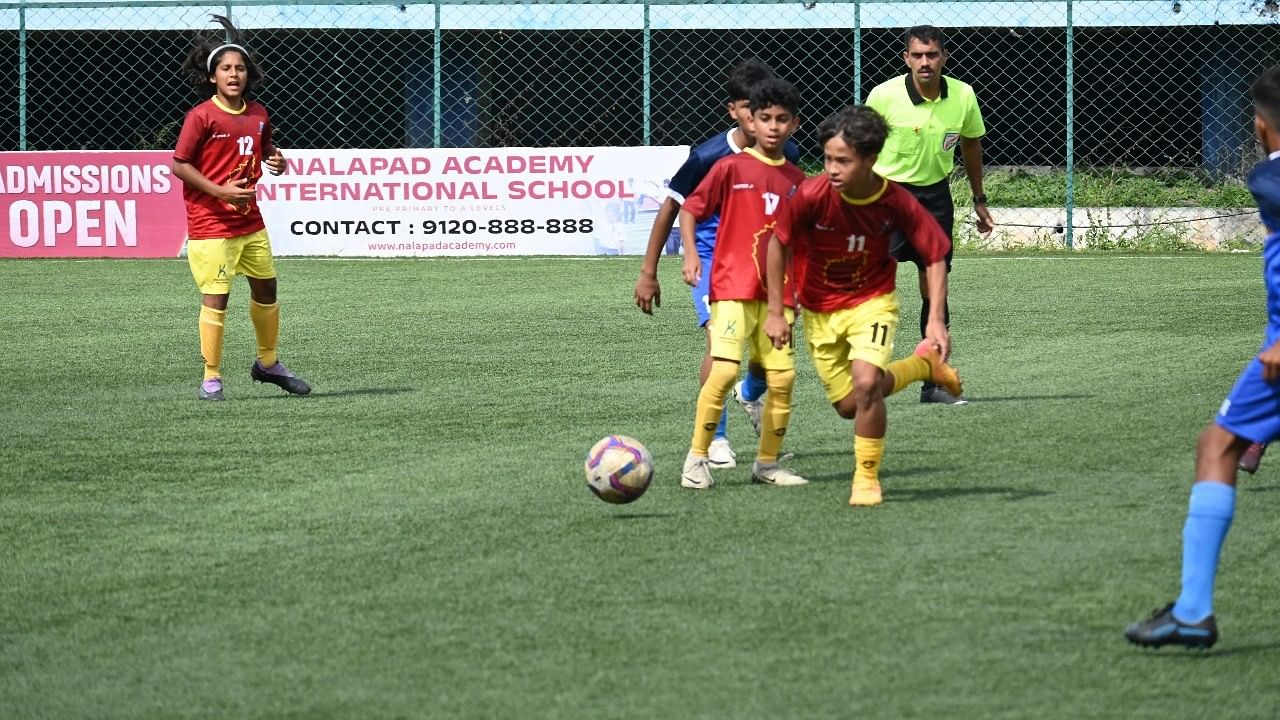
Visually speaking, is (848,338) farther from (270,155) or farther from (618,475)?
(270,155)

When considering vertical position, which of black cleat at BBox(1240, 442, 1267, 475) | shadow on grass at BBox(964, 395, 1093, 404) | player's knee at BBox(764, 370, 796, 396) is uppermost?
player's knee at BBox(764, 370, 796, 396)

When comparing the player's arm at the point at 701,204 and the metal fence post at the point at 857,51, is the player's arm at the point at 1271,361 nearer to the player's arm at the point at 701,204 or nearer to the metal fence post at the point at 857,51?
the player's arm at the point at 701,204

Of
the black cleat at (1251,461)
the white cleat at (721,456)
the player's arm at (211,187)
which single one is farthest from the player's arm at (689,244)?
the player's arm at (211,187)

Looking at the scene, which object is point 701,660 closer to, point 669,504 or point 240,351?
point 669,504

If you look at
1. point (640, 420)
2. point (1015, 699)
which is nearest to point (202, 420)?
point (640, 420)

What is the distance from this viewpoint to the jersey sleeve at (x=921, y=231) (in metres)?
7.06

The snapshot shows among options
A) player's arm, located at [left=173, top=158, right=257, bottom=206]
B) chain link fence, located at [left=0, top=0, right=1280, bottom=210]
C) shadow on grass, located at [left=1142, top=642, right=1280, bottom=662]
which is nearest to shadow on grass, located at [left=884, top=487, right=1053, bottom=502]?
shadow on grass, located at [left=1142, top=642, right=1280, bottom=662]

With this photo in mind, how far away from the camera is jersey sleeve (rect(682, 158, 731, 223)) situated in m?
7.58

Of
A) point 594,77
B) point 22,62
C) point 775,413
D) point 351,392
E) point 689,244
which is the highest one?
point 22,62

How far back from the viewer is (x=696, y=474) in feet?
24.2

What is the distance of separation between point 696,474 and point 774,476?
0.32 meters

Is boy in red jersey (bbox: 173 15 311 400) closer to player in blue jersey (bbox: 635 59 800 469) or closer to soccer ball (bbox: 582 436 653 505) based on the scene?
player in blue jersey (bbox: 635 59 800 469)

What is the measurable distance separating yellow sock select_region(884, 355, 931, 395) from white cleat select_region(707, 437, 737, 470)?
33.8 inches

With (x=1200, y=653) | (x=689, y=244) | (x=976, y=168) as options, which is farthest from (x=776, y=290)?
(x=976, y=168)
